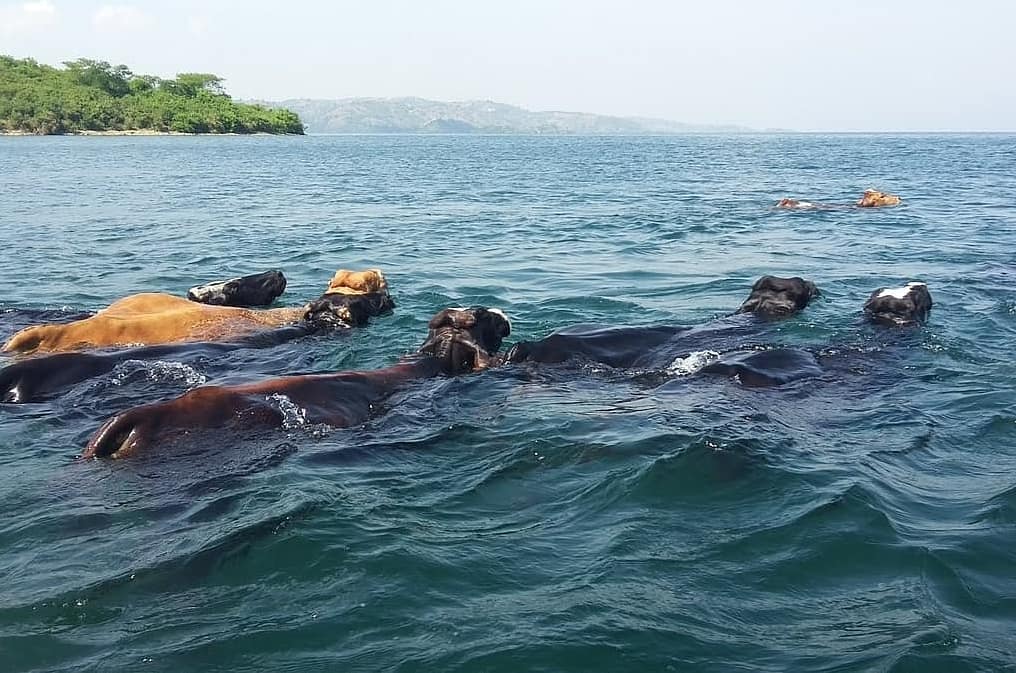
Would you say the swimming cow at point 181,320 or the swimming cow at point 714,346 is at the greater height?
the swimming cow at point 714,346

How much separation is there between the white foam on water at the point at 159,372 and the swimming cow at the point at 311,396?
5.69ft

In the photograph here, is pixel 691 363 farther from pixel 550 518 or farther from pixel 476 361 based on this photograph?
pixel 550 518

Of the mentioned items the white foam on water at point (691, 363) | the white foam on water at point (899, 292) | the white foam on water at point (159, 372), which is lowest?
the white foam on water at point (159, 372)

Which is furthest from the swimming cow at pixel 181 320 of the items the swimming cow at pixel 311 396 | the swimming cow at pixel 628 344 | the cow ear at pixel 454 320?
the swimming cow at pixel 628 344

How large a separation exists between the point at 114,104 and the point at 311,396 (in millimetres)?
123551

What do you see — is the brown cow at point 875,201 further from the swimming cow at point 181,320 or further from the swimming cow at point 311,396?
the swimming cow at point 311,396

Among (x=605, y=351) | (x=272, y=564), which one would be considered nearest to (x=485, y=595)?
(x=272, y=564)

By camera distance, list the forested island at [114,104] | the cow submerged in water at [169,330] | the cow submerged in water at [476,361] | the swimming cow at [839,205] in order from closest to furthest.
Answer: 1. the cow submerged in water at [476,361]
2. the cow submerged in water at [169,330]
3. the swimming cow at [839,205]
4. the forested island at [114,104]

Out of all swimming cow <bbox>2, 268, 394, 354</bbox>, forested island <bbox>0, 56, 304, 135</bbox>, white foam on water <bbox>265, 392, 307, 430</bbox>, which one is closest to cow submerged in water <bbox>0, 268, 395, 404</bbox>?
swimming cow <bbox>2, 268, 394, 354</bbox>

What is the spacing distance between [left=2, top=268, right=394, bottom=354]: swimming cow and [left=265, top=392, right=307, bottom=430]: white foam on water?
3.62 m

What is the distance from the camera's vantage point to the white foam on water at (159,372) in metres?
9.34

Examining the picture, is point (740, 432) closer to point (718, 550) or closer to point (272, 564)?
point (718, 550)

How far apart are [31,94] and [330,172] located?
79426 mm

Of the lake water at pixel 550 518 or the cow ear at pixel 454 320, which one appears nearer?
the lake water at pixel 550 518
